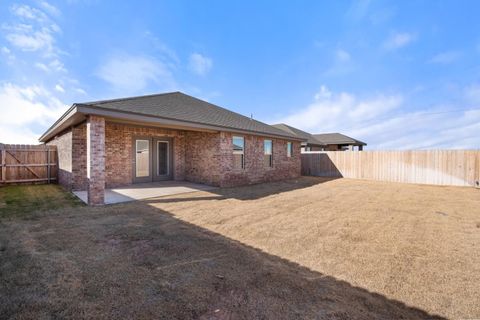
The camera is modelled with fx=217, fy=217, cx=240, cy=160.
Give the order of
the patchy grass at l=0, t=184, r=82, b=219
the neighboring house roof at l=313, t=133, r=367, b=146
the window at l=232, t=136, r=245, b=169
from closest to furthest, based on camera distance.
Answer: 1. the patchy grass at l=0, t=184, r=82, b=219
2. the window at l=232, t=136, r=245, b=169
3. the neighboring house roof at l=313, t=133, r=367, b=146

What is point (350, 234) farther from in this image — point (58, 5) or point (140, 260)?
point (58, 5)

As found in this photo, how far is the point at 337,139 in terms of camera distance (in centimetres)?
2666

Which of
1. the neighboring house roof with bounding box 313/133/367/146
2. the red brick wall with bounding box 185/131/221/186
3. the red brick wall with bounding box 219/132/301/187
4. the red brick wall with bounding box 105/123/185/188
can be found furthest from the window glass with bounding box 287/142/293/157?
the neighboring house roof with bounding box 313/133/367/146

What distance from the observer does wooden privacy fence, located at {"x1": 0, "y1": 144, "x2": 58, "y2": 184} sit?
34.7 feet

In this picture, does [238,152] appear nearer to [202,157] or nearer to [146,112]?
[202,157]

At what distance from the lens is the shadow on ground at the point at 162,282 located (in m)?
2.17

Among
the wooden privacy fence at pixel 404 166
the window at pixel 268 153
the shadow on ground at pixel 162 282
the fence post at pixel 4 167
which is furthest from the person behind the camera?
the window at pixel 268 153

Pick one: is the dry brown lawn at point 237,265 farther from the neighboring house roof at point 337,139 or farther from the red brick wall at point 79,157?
the neighboring house roof at point 337,139

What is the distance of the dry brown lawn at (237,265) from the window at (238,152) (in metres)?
5.22

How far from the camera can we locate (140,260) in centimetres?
326

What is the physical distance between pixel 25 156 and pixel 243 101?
51.8 feet

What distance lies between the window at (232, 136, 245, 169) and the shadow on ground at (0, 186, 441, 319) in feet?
22.5

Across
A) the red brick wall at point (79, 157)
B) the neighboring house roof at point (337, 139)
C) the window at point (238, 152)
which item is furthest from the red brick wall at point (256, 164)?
the neighboring house roof at point (337, 139)

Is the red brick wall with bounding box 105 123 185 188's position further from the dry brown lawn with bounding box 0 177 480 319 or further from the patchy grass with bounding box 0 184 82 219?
the dry brown lawn with bounding box 0 177 480 319
